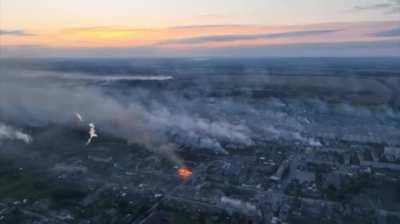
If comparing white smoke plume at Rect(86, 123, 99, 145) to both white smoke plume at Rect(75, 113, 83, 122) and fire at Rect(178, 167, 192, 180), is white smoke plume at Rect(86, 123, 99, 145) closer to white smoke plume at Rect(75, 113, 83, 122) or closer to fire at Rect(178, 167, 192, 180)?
white smoke plume at Rect(75, 113, 83, 122)

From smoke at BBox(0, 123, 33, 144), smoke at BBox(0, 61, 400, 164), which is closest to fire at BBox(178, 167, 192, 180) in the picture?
smoke at BBox(0, 61, 400, 164)

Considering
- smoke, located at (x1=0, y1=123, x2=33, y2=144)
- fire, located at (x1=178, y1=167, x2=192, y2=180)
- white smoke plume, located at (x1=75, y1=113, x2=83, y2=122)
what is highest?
smoke, located at (x1=0, y1=123, x2=33, y2=144)

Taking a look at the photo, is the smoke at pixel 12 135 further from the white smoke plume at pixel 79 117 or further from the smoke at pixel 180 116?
the white smoke plume at pixel 79 117

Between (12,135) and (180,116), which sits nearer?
(12,135)

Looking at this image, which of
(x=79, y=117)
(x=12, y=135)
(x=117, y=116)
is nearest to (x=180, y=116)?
(x=117, y=116)

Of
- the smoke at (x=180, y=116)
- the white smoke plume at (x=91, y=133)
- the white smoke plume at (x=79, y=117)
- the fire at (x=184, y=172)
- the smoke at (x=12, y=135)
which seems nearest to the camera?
the fire at (x=184, y=172)

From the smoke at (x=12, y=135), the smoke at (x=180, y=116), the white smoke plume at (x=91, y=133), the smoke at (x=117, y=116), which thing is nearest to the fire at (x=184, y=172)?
the smoke at (x=117, y=116)

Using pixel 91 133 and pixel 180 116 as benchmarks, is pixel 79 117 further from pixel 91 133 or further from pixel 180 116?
pixel 180 116
